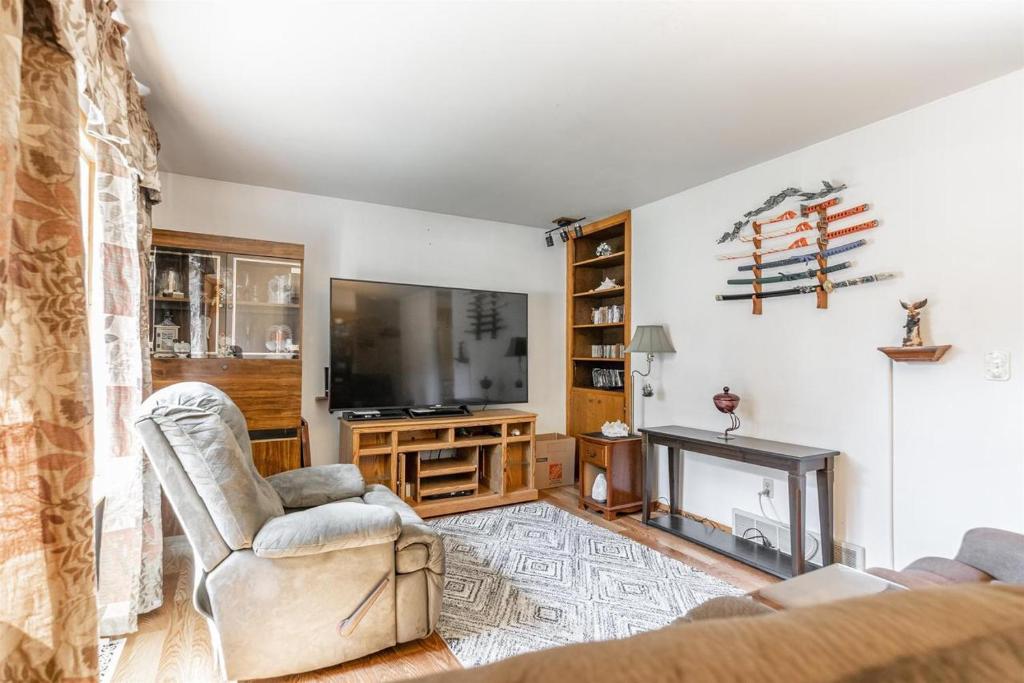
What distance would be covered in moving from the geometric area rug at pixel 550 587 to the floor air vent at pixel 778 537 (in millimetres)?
616

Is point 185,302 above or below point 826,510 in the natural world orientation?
above

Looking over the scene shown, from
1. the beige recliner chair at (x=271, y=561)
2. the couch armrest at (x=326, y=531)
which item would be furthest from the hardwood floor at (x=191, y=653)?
the couch armrest at (x=326, y=531)

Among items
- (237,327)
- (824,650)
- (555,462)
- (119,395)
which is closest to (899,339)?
(555,462)

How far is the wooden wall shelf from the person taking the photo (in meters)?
A: 2.22

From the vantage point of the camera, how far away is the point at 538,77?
2100mm

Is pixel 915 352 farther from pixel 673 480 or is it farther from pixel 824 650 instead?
pixel 824 650

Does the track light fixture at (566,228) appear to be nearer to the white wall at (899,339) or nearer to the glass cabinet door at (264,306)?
the white wall at (899,339)

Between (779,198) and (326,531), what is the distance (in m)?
3.09

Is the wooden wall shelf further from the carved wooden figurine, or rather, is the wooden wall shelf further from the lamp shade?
the lamp shade

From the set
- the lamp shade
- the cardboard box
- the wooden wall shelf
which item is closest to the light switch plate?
the wooden wall shelf

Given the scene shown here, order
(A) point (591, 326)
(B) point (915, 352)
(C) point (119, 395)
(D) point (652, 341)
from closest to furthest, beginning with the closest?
(C) point (119, 395) → (B) point (915, 352) → (D) point (652, 341) → (A) point (591, 326)

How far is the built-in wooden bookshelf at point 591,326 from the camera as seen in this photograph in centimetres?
435

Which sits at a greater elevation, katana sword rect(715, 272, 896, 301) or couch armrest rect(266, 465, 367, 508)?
katana sword rect(715, 272, 896, 301)

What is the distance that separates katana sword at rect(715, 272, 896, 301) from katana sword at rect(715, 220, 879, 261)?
25 cm
